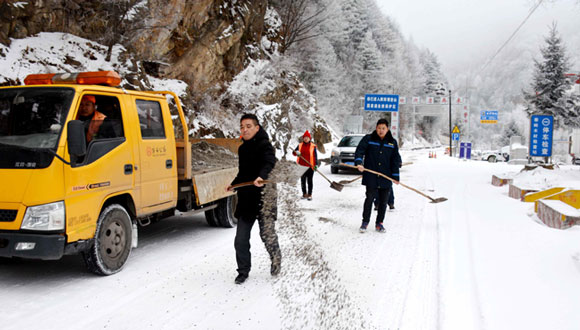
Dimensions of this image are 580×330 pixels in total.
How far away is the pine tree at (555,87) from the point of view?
32281 millimetres

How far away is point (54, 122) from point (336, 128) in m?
43.8

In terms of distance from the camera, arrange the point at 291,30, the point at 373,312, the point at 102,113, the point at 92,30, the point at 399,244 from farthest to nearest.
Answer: the point at 291,30 → the point at 92,30 → the point at 399,244 → the point at 102,113 → the point at 373,312

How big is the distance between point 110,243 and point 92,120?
1465mm

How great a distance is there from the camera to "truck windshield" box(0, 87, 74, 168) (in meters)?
4.29

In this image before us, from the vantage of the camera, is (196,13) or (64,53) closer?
(64,53)

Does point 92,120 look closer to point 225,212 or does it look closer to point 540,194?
point 225,212

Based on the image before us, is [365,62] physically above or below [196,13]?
above

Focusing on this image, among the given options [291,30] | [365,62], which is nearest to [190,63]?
[291,30]

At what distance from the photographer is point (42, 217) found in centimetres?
421

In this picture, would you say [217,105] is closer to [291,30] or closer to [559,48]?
[291,30]

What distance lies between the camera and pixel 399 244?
6.73 metres

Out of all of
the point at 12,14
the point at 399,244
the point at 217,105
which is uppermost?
the point at 12,14

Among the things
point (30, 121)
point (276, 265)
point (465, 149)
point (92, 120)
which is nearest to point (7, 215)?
point (30, 121)

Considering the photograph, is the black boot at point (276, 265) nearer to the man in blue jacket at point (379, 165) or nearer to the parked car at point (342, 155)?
the man in blue jacket at point (379, 165)
